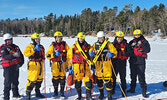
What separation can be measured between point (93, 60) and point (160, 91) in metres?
3.35

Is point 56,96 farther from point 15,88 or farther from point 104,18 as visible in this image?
point 104,18

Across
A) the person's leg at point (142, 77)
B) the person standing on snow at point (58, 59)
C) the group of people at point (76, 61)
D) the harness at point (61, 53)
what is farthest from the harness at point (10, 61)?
the person's leg at point (142, 77)

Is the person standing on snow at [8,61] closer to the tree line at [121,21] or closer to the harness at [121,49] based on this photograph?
the harness at [121,49]

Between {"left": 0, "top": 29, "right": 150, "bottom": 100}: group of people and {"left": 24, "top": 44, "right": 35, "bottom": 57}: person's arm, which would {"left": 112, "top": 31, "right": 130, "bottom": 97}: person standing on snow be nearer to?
{"left": 0, "top": 29, "right": 150, "bottom": 100}: group of people

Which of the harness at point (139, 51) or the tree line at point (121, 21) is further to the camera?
the tree line at point (121, 21)

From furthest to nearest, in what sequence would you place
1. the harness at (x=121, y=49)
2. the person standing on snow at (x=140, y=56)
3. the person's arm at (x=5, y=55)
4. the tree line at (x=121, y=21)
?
the tree line at (x=121, y=21), the harness at (x=121, y=49), the person standing on snow at (x=140, y=56), the person's arm at (x=5, y=55)

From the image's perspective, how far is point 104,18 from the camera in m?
63.0

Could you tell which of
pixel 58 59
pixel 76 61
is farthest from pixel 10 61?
pixel 76 61

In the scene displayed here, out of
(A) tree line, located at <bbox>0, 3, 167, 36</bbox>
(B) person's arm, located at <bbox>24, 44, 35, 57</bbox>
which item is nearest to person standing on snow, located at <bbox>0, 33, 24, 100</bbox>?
(B) person's arm, located at <bbox>24, 44, 35, 57</bbox>

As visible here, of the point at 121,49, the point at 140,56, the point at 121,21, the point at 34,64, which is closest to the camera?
the point at 34,64

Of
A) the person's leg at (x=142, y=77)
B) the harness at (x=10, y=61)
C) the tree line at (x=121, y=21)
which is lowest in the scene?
the person's leg at (x=142, y=77)

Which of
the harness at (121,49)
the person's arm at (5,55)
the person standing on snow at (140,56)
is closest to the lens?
the person's arm at (5,55)

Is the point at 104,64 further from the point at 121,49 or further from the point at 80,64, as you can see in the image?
the point at 121,49

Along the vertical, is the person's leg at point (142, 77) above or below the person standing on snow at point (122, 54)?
below
